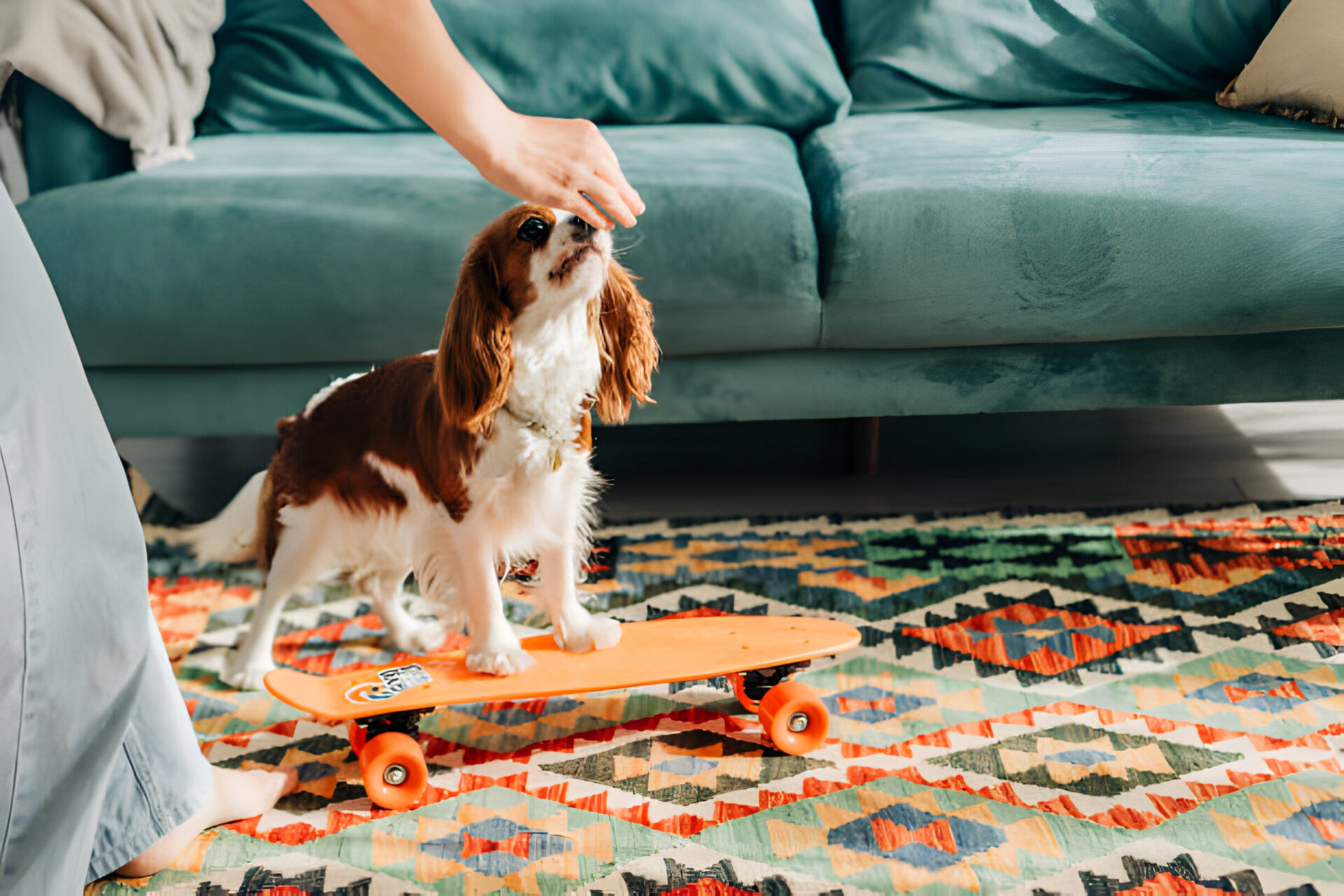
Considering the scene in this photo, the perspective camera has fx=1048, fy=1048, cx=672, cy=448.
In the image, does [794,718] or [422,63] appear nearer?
[422,63]

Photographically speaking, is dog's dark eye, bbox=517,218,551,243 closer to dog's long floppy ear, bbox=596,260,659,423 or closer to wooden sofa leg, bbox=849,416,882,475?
dog's long floppy ear, bbox=596,260,659,423

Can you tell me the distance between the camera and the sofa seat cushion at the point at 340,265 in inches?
64.6

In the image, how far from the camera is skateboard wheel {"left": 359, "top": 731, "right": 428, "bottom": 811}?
3.92 feet

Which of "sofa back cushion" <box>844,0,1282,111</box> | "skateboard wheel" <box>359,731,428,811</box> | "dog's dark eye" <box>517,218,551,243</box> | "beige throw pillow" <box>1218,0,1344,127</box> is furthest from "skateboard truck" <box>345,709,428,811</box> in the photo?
"beige throw pillow" <box>1218,0,1344,127</box>

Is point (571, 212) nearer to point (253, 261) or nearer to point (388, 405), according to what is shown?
point (388, 405)

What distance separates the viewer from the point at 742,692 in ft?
4.39

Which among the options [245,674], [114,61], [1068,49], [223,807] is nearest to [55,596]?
[223,807]

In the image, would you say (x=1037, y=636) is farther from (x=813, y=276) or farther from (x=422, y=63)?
(x=422, y=63)

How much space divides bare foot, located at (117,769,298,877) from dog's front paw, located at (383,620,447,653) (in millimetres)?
306

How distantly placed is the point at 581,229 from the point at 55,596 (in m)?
0.58

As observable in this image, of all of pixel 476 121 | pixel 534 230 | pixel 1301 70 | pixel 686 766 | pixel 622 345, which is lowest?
pixel 686 766

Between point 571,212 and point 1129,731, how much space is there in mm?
916

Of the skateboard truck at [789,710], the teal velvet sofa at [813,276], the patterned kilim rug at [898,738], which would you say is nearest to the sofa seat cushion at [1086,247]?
the teal velvet sofa at [813,276]

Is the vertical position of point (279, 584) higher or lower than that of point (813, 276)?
lower
